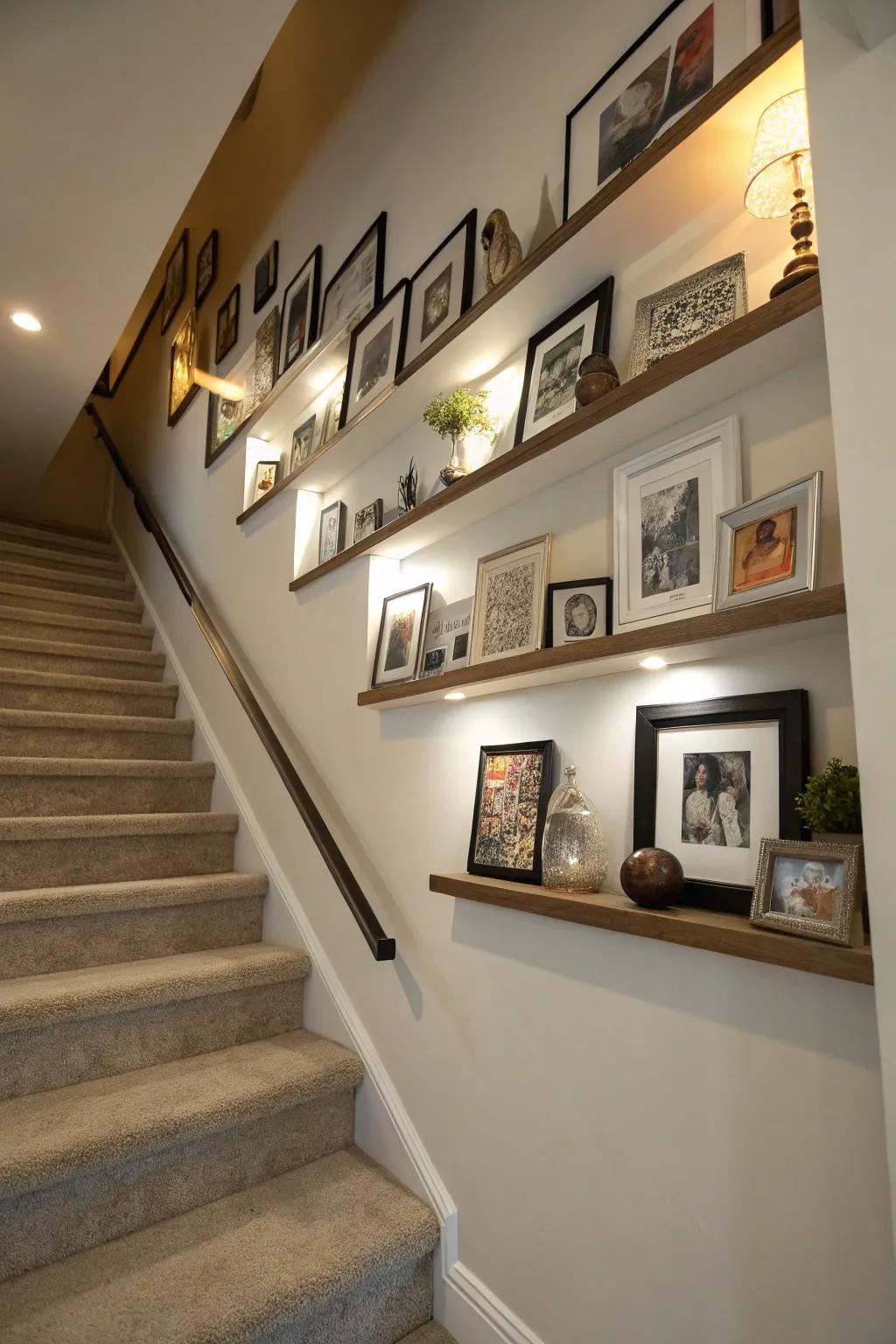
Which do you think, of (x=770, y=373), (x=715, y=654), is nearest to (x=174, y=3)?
(x=770, y=373)

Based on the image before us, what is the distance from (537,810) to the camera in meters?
1.48

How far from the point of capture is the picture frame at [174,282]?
4.54 m

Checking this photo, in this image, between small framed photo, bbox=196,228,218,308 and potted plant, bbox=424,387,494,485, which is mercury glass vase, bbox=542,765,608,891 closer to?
potted plant, bbox=424,387,494,485

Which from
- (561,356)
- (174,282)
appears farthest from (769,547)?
(174,282)

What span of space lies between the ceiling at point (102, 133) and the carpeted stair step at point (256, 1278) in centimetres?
292

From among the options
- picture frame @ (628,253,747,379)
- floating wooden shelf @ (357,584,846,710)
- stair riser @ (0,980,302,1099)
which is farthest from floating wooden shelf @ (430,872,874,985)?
stair riser @ (0,980,302,1099)

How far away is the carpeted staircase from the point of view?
1429 millimetres

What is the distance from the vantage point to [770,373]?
1162 millimetres

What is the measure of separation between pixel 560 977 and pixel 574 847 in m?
0.28

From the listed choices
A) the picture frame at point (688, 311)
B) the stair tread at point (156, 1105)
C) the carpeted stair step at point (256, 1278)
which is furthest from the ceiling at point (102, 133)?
the carpeted stair step at point (256, 1278)

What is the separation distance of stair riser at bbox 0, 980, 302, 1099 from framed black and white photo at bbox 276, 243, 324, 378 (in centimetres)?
219

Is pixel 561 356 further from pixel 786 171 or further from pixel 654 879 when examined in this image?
pixel 654 879

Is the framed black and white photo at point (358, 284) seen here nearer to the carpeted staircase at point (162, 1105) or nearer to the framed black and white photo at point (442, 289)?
the framed black and white photo at point (442, 289)

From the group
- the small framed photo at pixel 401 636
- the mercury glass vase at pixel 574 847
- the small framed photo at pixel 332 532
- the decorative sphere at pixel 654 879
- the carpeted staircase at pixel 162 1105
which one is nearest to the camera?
the decorative sphere at pixel 654 879
